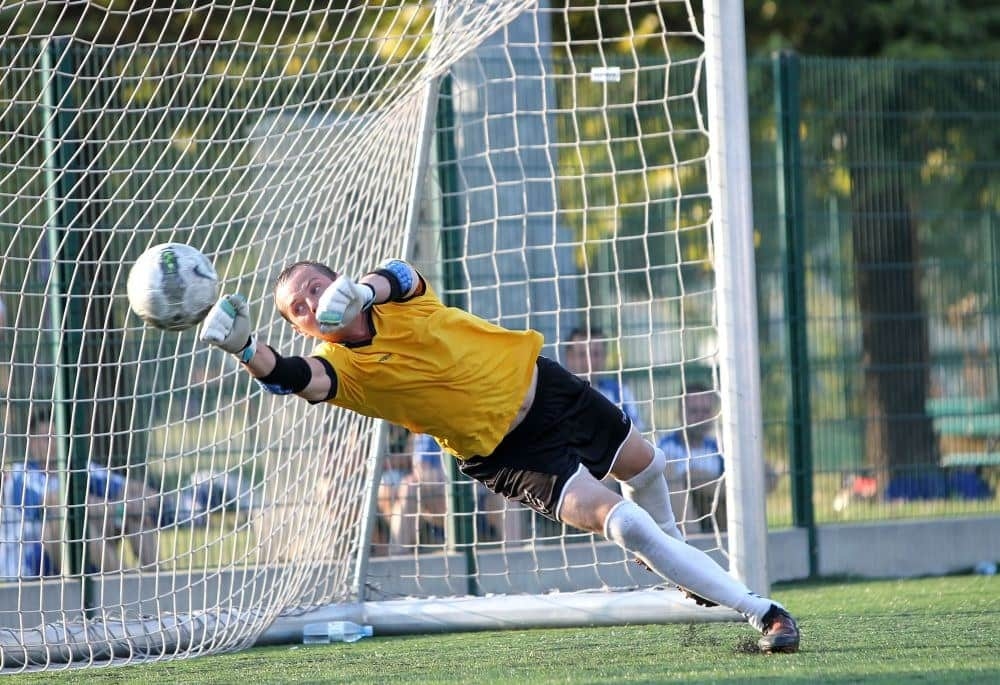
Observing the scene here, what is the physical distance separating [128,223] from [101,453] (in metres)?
1.09

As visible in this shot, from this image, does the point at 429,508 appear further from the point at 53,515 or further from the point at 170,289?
the point at 170,289

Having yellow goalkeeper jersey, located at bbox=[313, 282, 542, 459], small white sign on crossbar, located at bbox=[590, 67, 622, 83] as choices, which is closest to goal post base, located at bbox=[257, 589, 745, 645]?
yellow goalkeeper jersey, located at bbox=[313, 282, 542, 459]

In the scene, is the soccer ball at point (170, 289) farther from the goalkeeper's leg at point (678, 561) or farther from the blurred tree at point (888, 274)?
the blurred tree at point (888, 274)

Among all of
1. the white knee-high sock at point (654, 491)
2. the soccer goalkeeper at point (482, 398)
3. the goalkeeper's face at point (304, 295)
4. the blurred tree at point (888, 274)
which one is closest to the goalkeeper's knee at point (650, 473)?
the white knee-high sock at point (654, 491)

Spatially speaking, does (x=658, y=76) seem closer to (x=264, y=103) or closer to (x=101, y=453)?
(x=264, y=103)

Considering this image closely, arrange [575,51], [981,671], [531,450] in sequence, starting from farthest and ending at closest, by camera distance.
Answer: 1. [575,51]
2. [531,450]
3. [981,671]

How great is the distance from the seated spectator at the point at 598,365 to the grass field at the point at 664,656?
148 cm

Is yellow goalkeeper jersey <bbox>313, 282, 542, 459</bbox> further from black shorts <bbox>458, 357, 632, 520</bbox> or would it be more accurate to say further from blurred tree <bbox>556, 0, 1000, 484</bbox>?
blurred tree <bbox>556, 0, 1000, 484</bbox>

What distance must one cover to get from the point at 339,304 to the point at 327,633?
8.36 ft

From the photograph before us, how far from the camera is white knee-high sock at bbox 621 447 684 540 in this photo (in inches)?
222

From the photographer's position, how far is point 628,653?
17.4 ft

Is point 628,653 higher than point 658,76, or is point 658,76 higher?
point 658,76

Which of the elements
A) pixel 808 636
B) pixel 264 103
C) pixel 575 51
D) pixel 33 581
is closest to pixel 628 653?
pixel 808 636

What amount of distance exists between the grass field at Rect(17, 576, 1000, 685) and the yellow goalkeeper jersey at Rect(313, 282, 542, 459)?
2.70 feet
